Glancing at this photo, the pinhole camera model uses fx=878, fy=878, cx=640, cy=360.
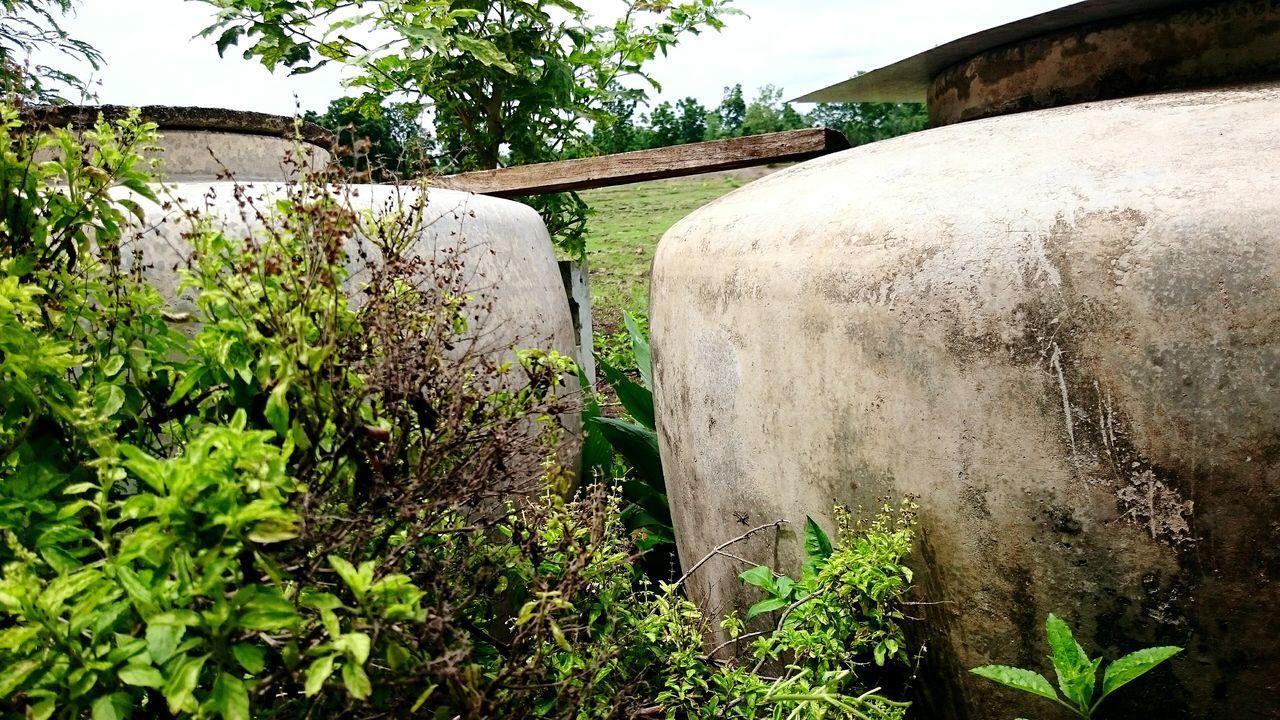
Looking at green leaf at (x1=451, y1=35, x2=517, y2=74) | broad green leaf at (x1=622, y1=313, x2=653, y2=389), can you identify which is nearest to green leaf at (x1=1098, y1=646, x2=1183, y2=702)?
broad green leaf at (x1=622, y1=313, x2=653, y2=389)

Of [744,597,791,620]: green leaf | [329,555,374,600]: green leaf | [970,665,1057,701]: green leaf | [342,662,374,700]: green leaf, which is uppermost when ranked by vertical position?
[329,555,374,600]: green leaf

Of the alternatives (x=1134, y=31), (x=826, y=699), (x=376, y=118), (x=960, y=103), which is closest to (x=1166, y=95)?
(x=1134, y=31)

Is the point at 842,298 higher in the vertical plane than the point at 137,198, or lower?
lower

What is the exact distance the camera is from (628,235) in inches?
318

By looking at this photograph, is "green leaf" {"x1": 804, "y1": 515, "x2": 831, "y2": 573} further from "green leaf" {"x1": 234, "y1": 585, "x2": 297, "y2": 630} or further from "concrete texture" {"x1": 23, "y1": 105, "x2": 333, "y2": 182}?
"concrete texture" {"x1": 23, "y1": 105, "x2": 333, "y2": 182}

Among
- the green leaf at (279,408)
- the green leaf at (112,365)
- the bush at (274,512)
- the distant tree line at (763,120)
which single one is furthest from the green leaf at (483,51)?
the distant tree line at (763,120)

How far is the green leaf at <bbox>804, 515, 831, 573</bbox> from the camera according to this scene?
64.7 inches

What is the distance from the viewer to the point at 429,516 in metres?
1.29

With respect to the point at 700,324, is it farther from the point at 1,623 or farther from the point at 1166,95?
the point at 1,623

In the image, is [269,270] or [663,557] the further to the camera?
[663,557]

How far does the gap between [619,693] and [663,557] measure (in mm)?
1431

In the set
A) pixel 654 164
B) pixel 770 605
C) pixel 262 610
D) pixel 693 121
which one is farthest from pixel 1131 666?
pixel 693 121

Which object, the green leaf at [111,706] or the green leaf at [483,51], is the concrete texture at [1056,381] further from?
the green leaf at [483,51]

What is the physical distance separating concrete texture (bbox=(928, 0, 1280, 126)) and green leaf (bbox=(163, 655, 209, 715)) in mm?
1867
